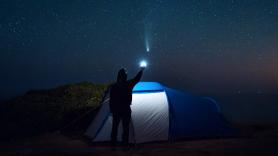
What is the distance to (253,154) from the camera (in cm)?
921

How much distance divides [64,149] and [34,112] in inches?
347

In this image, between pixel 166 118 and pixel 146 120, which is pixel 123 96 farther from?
pixel 166 118

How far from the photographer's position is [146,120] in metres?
11.9

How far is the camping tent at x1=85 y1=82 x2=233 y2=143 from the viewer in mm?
11719

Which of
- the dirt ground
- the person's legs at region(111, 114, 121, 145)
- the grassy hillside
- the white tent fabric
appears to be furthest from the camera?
the grassy hillside

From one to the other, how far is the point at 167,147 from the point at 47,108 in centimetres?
1080

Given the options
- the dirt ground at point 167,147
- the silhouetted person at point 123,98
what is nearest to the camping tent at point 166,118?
the dirt ground at point 167,147

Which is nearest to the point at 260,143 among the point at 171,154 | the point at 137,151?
the point at 171,154

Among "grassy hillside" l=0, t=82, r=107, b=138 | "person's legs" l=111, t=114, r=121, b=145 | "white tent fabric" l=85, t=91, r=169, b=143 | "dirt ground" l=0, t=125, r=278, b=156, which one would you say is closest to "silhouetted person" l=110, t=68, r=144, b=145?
"person's legs" l=111, t=114, r=121, b=145

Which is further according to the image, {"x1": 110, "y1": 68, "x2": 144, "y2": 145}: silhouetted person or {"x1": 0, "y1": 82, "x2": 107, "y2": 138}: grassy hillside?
{"x1": 0, "y1": 82, "x2": 107, "y2": 138}: grassy hillside

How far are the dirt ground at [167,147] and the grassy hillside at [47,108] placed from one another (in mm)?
3599

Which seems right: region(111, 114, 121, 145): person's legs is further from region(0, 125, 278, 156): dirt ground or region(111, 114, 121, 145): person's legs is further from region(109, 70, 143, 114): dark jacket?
region(0, 125, 278, 156): dirt ground

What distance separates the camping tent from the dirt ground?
1.30ft

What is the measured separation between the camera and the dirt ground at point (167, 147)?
9734 mm
